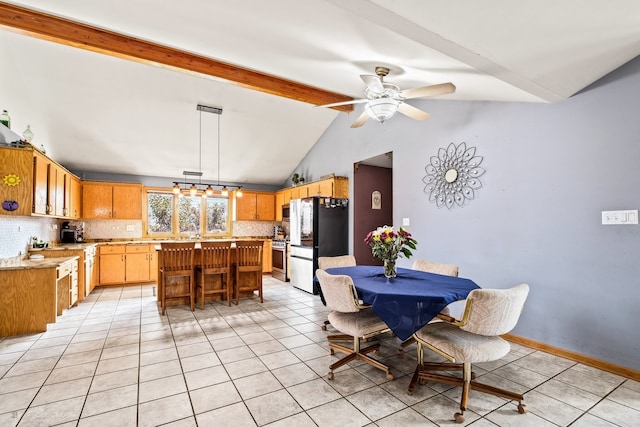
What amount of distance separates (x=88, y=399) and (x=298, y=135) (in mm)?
5491

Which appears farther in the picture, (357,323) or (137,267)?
(137,267)

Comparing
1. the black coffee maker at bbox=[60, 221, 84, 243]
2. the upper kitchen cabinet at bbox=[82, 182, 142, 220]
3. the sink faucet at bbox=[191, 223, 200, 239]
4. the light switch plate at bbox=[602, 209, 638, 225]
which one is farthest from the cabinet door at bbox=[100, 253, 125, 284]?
the light switch plate at bbox=[602, 209, 638, 225]

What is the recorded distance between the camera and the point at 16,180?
3.60 m

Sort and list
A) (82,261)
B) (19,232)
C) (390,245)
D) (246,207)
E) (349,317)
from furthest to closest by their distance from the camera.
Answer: (246,207) < (82,261) < (19,232) < (390,245) < (349,317)

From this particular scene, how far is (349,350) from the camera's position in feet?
9.05

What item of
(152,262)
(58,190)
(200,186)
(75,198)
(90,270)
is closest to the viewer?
(58,190)

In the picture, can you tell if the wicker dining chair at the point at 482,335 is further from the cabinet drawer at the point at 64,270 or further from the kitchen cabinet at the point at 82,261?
the kitchen cabinet at the point at 82,261

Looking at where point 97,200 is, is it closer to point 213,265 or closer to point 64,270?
point 64,270

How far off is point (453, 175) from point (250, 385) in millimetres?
3241

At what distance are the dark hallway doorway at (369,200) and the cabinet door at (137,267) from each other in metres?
4.33

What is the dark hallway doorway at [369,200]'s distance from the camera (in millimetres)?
5754

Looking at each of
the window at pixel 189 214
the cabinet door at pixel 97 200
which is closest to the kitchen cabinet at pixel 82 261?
the cabinet door at pixel 97 200

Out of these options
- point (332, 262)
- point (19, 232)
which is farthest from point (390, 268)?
point (19, 232)

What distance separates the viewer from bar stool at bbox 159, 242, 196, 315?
4.41 meters
